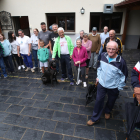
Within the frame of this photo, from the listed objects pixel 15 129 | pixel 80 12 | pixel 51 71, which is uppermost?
pixel 80 12

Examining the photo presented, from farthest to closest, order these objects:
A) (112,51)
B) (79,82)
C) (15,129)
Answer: (79,82), (15,129), (112,51)

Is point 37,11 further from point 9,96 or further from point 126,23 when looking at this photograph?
point 9,96

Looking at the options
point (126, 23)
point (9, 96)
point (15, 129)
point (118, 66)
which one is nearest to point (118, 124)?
point (118, 66)

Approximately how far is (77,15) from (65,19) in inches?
41.4

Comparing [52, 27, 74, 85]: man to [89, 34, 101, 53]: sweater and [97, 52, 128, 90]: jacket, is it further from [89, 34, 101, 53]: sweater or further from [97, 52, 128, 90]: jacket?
[97, 52, 128, 90]: jacket

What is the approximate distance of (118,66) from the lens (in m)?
2.49

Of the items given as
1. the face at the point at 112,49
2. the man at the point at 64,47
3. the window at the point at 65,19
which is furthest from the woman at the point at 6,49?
the window at the point at 65,19

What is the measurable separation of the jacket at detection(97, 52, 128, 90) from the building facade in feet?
23.3

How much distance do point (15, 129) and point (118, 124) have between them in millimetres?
2539

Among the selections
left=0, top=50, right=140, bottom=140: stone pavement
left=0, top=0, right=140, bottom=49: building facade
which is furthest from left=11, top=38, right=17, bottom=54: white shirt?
left=0, top=0, right=140, bottom=49: building facade

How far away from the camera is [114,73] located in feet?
8.32

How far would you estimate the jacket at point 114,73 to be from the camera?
2.50 meters

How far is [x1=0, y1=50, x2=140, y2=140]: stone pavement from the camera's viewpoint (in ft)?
8.95

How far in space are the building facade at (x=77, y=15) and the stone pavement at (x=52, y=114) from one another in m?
5.95
